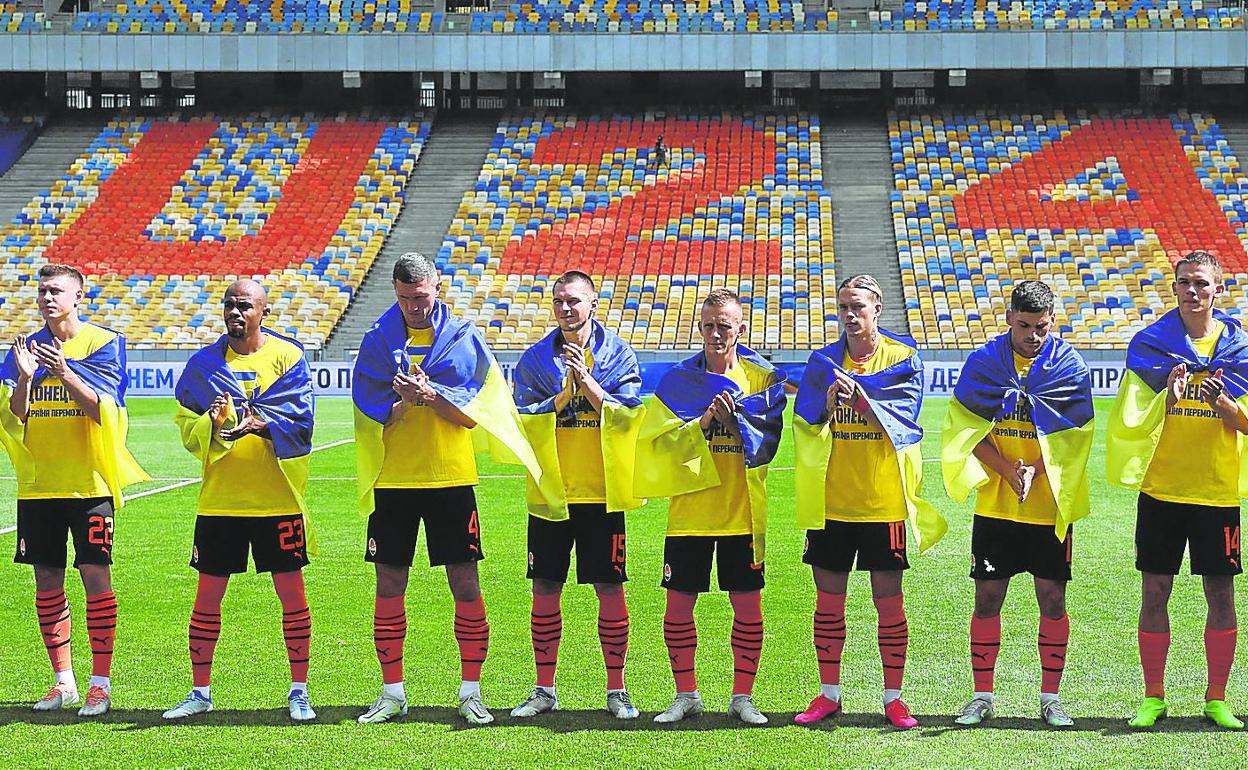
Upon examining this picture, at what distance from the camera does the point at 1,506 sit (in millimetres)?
15781

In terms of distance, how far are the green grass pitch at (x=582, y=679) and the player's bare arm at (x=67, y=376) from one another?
155 centimetres

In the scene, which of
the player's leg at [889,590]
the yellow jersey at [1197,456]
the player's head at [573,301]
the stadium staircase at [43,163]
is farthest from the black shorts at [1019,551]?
the stadium staircase at [43,163]

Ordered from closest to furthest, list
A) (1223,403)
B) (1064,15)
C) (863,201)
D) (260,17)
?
(1223,403)
(863,201)
(1064,15)
(260,17)

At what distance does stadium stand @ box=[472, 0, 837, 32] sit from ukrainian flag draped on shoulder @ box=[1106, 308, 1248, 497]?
36828 millimetres

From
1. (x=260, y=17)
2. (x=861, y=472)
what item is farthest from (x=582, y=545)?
(x=260, y=17)

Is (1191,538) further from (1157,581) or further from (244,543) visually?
(244,543)

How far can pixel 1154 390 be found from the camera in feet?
23.6

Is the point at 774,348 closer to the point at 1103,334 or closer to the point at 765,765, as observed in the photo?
the point at 1103,334

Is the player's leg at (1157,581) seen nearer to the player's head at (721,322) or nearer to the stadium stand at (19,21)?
the player's head at (721,322)

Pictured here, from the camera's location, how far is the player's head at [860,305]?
708cm

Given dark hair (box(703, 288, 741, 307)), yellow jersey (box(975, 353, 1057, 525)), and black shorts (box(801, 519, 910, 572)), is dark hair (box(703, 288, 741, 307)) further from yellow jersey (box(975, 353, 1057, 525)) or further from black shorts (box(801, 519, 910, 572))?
yellow jersey (box(975, 353, 1057, 525))

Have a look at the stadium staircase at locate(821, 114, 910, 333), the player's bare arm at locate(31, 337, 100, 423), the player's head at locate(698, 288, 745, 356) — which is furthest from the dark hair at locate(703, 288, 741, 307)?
the stadium staircase at locate(821, 114, 910, 333)

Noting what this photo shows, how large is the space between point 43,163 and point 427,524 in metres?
41.3

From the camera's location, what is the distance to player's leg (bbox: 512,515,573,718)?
7.37 metres
